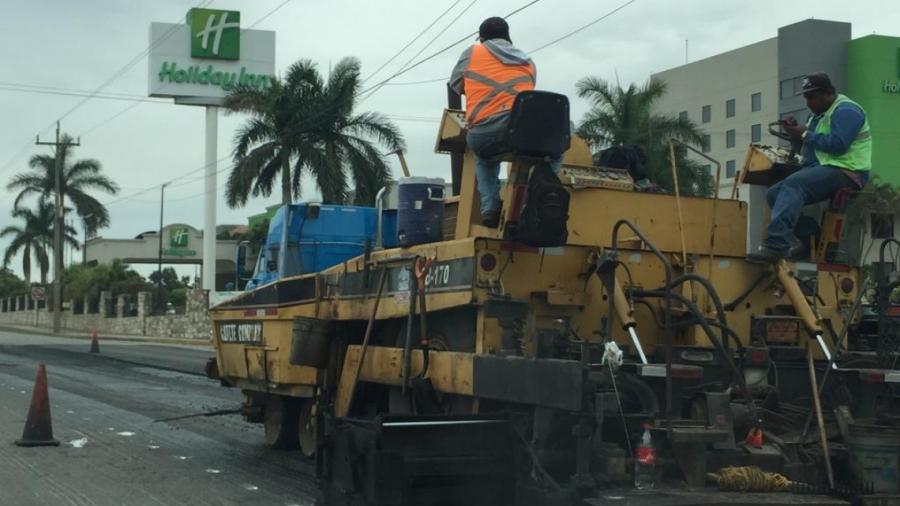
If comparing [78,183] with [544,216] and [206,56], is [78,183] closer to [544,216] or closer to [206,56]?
[206,56]

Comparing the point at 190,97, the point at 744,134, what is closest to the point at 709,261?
the point at 190,97

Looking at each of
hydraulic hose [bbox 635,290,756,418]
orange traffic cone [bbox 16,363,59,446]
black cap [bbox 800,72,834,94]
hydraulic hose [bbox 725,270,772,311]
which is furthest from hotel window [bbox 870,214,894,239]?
orange traffic cone [bbox 16,363,59,446]

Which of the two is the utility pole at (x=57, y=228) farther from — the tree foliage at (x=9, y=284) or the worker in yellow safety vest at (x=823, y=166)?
the worker in yellow safety vest at (x=823, y=166)

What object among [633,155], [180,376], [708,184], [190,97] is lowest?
[180,376]

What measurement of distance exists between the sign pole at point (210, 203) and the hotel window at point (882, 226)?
181 feet

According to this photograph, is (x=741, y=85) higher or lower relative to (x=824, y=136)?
higher

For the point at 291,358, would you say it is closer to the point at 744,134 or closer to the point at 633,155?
the point at 633,155

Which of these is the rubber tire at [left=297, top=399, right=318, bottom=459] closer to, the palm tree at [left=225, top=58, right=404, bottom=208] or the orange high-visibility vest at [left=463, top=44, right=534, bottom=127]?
the orange high-visibility vest at [left=463, top=44, right=534, bottom=127]

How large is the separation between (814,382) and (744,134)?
7433cm

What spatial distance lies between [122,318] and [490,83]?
62234mm

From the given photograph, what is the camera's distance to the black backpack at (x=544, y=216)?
265 inches

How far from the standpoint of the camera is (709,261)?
7512mm

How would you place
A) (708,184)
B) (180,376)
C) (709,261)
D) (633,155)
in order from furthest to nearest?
(708,184) < (180,376) < (633,155) < (709,261)

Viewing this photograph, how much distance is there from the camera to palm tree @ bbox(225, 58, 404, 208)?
40938mm
